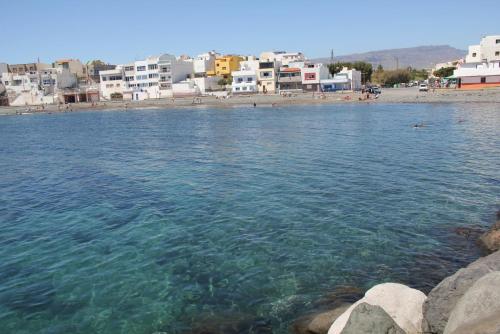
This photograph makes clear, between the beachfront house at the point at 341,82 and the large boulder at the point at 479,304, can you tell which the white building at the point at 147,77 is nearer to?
the beachfront house at the point at 341,82

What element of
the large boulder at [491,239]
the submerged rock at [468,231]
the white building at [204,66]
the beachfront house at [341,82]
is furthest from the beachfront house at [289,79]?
the large boulder at [491,239]

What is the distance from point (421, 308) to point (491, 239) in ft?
25.3

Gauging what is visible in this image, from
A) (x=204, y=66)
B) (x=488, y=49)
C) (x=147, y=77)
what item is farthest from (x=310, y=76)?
(x=147, y=77)

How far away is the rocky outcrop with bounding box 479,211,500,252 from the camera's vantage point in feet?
51.0

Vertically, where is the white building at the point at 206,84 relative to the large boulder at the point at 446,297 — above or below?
above

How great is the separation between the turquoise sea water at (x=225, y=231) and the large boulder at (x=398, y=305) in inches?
84.7

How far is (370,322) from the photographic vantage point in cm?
875

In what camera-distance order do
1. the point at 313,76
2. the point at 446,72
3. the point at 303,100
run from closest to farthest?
the point at 303,100 < the point at 313,76 < the point at 446,72

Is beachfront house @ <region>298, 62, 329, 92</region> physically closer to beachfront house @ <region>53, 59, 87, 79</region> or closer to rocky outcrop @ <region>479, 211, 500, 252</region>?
beachfront house @ <region>53, 59, 87, 79</region>

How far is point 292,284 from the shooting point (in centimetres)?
1362

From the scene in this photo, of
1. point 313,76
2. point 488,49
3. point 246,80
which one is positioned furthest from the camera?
point 246,80

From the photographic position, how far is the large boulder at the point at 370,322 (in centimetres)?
868

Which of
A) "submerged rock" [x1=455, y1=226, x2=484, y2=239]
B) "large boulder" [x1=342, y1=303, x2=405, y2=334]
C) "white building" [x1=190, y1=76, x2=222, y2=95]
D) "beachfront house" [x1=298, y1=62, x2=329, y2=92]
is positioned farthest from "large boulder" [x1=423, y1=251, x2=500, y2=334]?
"white building" [x1=190, y1=76, x2=222, y2=95]

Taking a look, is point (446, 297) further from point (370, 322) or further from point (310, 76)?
point (310, 76)
